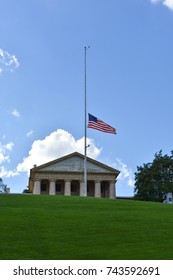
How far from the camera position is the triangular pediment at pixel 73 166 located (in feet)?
295

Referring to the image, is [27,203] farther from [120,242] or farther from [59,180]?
[59,180]

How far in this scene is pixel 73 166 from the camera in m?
91.1

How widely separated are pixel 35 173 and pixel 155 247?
245 feet

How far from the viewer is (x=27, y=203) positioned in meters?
26.8

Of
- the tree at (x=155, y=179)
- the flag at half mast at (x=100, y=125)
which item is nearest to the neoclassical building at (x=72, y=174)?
the tree at (x=155, y=179)

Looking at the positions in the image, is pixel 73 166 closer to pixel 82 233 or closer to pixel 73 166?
pixel 73 166

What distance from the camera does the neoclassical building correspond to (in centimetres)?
8975

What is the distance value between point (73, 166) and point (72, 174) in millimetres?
1617

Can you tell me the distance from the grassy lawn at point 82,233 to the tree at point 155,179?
64137 mm

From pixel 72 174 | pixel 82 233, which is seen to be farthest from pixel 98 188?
pixel 82 233

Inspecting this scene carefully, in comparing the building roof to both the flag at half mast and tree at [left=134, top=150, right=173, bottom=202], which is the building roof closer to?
tree at [left=134, top=150, right=173, bottom=202]

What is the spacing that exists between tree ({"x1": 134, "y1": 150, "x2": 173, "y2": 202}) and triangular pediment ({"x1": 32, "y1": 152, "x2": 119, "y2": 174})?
16.2ft

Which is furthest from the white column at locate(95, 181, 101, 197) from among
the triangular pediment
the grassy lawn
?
the grassy lawn

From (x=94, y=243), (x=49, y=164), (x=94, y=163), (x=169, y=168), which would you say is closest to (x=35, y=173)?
(x=49, y=164)
